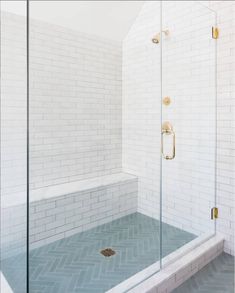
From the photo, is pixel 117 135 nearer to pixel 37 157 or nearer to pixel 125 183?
pixel 125 183

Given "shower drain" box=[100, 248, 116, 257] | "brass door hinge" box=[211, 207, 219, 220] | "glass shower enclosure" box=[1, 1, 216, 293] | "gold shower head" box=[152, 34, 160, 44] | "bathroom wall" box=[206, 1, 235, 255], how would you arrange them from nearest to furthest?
1. "glass shower enclosure" box=[1, 1, 216, 293]
2. "shower drain" box=[100, 248, 116, 257]
3. "bathroom wall" box=[206, 1, 235, 255]
4. "brass door hinge" box=[211, 207, 219, 220]
5. "gold shower head" box=[152, 34, 160, 44]

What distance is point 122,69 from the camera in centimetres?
300

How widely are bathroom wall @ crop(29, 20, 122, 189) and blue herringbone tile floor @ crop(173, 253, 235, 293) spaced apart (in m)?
1.40

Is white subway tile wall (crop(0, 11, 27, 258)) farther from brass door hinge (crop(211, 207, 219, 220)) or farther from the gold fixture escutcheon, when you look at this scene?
brass door hinge (crop(211, 207, 219, 220))

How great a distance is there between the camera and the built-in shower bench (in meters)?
2.12

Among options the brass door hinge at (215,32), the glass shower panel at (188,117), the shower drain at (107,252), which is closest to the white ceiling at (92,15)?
the glass shower panel at (188,117)

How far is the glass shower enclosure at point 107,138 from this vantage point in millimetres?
1836

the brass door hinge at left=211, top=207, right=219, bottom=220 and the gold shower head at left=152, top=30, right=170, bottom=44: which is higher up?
the gold shower head at left=152, top=30, right=170, bottom=44

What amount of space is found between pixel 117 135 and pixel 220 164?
47.7 inches

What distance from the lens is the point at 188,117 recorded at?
8.24 ft

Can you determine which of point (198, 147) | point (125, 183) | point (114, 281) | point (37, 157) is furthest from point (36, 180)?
point (198, 147)

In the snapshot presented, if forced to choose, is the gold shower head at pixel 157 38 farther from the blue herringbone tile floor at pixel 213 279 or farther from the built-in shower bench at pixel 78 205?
the blue herringbone tile floor at pixel 213 279

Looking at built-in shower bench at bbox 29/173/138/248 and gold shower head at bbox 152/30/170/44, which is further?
gold shower head at bbox 152/30/170/44

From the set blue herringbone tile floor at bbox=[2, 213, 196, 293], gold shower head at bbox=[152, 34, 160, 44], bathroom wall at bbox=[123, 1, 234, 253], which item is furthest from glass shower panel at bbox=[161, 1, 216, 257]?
blue herringbone tile floor at bbox=[2, 213, 196, 293]
